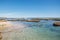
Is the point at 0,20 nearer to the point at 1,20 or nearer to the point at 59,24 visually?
the point at 1,20

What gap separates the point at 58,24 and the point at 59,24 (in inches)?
5.0

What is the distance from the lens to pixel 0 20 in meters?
13.2

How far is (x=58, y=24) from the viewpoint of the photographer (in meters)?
13.2

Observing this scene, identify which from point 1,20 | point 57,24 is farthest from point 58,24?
point 1,20

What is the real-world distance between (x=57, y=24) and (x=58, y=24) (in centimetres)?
11

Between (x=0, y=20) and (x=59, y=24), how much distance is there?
6.00 m

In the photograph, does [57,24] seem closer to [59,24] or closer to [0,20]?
[59,24]

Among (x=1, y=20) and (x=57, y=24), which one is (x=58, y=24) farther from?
(x=1, y=20)

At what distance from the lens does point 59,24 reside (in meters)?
13.2

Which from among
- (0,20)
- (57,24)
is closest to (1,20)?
(0,20)

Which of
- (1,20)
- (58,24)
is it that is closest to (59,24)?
(58,24)

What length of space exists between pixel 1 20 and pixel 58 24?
19.1 ft

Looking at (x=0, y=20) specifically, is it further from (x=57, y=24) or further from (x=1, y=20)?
(x=57, y=24)

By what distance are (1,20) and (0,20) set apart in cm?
14
